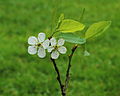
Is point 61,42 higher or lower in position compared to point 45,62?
higher

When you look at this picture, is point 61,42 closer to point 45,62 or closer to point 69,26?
point 69,26

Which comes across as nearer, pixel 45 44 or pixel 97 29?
pixel 45 44

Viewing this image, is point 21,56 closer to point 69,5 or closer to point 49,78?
point 49,78

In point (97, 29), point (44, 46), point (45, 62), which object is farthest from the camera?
point (45, 62)

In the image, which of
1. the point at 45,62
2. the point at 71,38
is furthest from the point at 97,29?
the point at 45,62

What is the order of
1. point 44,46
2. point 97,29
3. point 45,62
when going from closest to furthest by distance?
point 44,46 < point 97,29 < point 45,62

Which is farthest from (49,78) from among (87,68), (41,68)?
(87,68)

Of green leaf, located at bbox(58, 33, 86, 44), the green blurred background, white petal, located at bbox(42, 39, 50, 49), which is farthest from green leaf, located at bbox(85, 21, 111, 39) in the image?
the green blurred background
